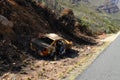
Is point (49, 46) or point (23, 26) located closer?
point (49, 46)

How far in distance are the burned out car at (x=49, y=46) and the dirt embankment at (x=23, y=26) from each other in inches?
29.6

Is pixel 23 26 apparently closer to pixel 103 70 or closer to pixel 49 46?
pixel 49 46

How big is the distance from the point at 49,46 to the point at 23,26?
442 cm

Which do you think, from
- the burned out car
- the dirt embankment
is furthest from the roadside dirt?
the burned out car

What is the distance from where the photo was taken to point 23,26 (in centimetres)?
2638

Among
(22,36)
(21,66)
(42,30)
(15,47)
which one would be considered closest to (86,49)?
(42,30)

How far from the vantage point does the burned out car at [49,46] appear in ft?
74.3

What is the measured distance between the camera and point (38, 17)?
31188mm

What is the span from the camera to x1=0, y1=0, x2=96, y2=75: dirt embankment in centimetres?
2120

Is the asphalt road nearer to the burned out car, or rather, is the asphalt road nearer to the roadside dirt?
the roadside dirt

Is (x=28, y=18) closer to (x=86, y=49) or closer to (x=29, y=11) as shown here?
(x=29, y=11)

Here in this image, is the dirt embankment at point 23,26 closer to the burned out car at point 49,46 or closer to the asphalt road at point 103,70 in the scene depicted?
the burned out car at point 49,46

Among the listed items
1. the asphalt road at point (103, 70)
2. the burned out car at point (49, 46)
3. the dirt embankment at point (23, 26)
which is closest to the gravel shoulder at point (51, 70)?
the asphalt road at point (103, 70)

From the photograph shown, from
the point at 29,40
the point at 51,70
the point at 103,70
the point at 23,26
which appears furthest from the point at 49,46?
the point at 103,70
